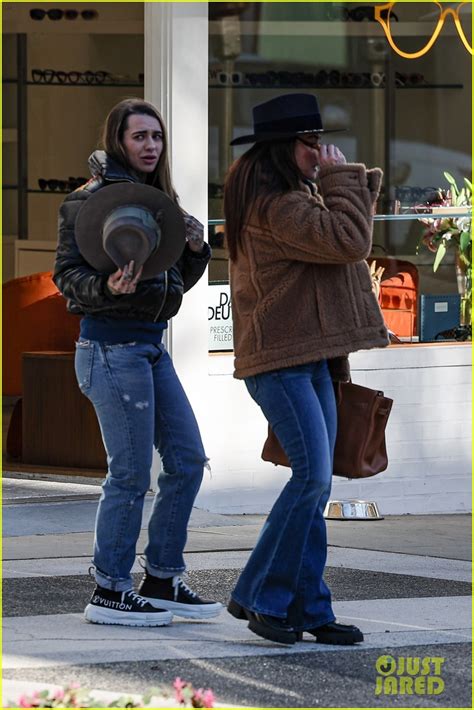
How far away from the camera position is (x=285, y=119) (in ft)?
16.2

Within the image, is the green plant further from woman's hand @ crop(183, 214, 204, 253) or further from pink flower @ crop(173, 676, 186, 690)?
pink flower @ crop(173, 676, 186, 690)

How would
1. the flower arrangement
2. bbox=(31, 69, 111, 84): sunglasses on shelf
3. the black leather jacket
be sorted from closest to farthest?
the flower arrangement < the black leather jacket < bbox=(31, 69, 111, 84): sunglasses on shelf

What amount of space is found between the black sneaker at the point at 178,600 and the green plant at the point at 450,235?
13.8 feet

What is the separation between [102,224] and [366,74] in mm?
7610

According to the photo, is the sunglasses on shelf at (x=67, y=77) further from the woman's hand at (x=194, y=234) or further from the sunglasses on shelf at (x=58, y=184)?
the woman's hand at (x=194, y=234)

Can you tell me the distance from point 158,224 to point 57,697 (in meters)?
1.70

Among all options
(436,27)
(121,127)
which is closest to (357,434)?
(121,127)

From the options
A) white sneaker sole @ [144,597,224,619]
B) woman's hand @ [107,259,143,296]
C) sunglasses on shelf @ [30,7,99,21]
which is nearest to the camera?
woman's hand @ [107,259,143,296]

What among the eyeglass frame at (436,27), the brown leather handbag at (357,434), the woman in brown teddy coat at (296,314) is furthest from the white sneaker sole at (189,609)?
the eyeglass frame at (436,27)

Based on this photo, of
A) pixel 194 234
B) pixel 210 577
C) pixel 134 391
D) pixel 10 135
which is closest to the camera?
pixel 134 391

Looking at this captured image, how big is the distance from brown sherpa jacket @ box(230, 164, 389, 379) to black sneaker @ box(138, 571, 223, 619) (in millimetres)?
873

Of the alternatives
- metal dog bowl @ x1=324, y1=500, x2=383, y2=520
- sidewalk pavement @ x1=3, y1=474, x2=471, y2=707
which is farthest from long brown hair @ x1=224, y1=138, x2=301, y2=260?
metal dog bowl @ x1=324, y1=500, x2=383, y2=520

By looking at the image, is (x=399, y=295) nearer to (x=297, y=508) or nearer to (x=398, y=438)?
(x=398, y=438)

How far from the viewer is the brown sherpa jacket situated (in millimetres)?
4785
